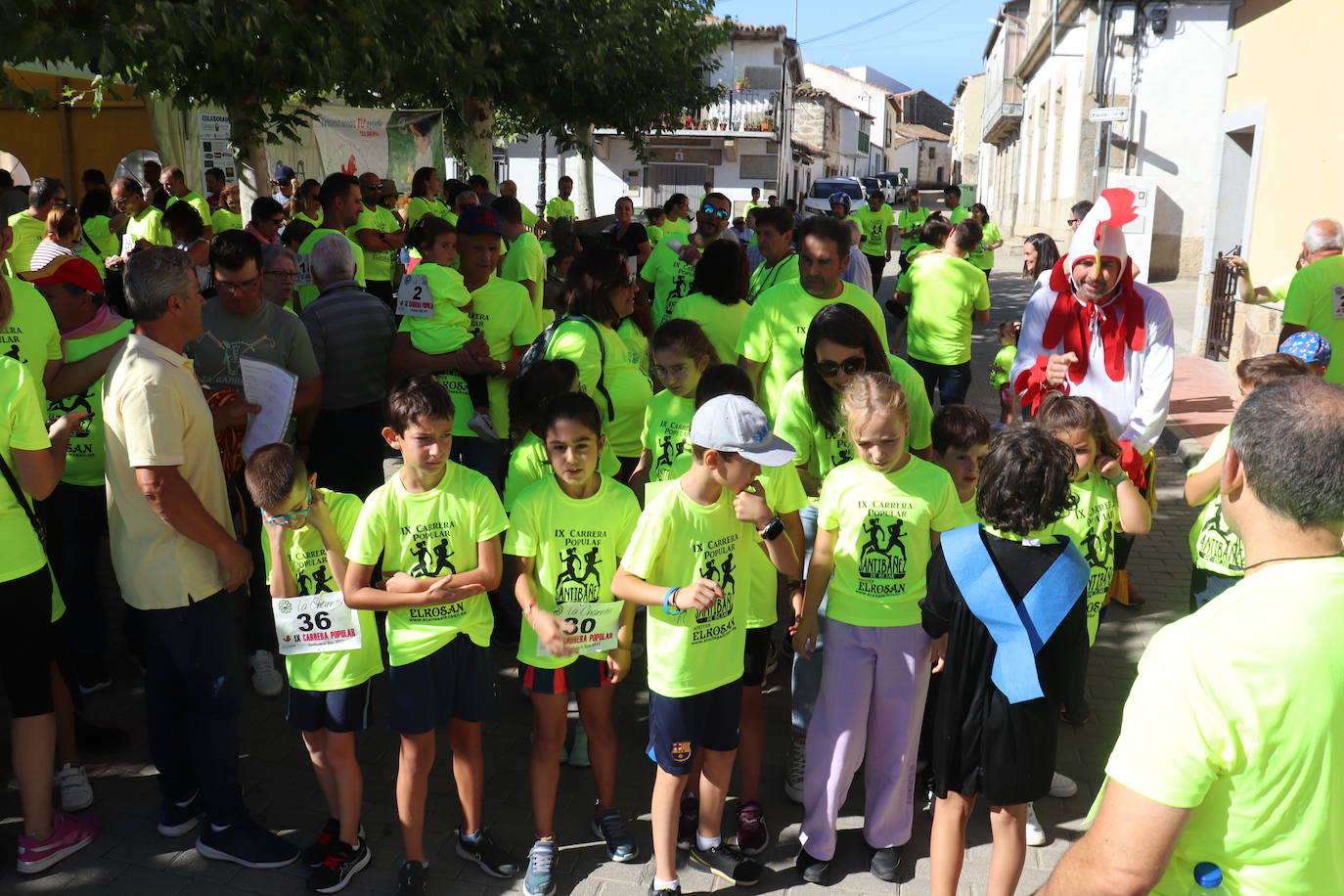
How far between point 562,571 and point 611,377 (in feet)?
4.48

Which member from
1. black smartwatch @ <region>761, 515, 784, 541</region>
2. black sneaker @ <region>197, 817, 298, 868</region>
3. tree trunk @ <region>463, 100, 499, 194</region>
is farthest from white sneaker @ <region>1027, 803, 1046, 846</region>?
tree trunk @ <region>463, 100, 499, 194</region>

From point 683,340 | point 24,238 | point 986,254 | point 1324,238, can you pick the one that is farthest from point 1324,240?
point 24,238

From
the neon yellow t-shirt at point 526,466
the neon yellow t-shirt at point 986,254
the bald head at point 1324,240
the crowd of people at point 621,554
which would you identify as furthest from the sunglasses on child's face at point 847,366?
the neon yellow t-shirt at point 986,254

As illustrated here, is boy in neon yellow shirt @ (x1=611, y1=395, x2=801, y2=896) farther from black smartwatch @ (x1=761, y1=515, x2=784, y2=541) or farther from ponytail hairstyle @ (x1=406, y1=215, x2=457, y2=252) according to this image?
ponytail hairstyle @ (x1=406, y1=215, x2=457, y2=252)

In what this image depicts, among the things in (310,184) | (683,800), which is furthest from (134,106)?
(683,800)

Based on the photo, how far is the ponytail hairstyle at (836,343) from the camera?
3.76 metres

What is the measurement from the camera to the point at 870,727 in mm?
3504

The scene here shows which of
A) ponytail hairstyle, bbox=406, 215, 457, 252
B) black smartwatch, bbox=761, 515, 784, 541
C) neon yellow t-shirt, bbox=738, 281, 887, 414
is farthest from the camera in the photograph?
ponytail hairstyle, bbox=406, 215, 457, 252

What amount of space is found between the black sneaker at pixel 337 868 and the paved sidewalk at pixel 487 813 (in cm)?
4

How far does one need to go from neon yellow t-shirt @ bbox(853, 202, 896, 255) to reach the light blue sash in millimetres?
12744

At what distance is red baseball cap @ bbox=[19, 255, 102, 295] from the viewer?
4129mm

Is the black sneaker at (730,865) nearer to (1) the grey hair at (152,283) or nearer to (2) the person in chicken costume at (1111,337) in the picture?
(2) the person in chicken costume at (1111,337)

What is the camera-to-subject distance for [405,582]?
321 centimetres

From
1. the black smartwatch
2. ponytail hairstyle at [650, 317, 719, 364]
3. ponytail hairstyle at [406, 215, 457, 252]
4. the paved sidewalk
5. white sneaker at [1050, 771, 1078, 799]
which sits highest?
ponytail hairstyle at [406, 215, 457, 252]
